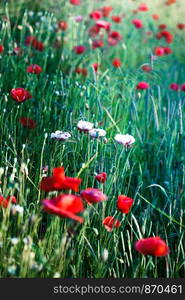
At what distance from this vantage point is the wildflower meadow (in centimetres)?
147

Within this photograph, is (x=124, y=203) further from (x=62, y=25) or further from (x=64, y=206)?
(x=62, y=25)

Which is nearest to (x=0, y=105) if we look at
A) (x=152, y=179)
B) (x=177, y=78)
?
(x=152, y=179)

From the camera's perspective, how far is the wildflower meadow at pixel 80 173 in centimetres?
147

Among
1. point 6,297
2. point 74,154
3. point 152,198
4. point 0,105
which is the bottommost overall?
point 6,297

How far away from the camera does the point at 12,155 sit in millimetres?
1986

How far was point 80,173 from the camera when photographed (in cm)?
189

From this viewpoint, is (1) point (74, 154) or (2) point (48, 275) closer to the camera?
(2) point (48, 275)

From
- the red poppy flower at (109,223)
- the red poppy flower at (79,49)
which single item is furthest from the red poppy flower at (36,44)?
the red poppy flower at (109,223)

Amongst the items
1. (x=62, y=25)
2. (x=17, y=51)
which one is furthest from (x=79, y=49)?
(x=17, y=51)

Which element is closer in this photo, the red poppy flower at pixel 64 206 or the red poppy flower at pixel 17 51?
the red poppy flower at pixel 64 206

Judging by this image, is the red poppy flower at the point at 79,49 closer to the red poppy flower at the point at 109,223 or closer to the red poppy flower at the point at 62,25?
the red poppy flower at the point at 62,25

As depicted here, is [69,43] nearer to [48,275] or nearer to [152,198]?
[152,198]

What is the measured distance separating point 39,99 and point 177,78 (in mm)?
1508

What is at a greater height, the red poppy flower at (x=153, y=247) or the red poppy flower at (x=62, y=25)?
the red poppy flower at (x=62, y=25)
